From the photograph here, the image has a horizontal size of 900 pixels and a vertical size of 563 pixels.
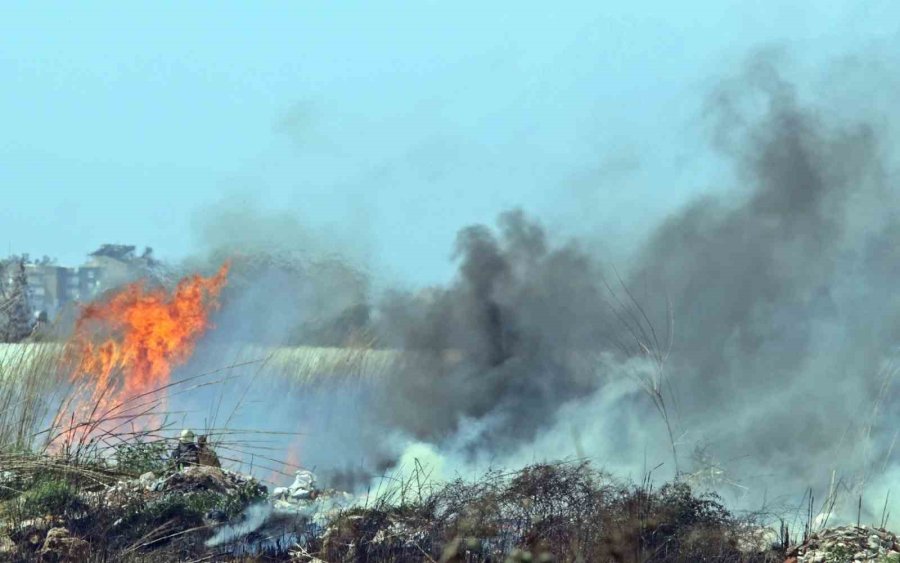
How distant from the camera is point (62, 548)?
30.5 ft

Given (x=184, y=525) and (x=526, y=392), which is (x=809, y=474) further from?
(x=184, y=525)

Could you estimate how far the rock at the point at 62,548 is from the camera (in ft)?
29.4

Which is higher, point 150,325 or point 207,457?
point 150,325

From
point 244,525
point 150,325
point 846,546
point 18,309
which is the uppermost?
point 18,309

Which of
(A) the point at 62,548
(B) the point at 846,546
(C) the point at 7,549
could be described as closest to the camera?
(C) the point at 7,549

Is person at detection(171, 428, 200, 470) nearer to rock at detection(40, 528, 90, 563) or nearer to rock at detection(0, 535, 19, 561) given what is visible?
rock at detection(40, 528, 90, 563)

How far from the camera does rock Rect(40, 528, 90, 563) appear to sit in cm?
897

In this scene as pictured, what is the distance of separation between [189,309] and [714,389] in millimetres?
11149

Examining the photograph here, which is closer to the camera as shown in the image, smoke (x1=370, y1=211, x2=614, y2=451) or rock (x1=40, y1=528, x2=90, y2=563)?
rock (x1=40, y1=528, x2=90, y2=563)

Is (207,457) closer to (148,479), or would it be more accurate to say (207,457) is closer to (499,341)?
(148,479)

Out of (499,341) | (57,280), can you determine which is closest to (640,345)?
(499,341)

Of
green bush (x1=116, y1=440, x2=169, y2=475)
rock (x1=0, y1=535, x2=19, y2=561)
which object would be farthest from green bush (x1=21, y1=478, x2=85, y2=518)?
green bush (x1=116, y1=440, x2=169, y2=475)

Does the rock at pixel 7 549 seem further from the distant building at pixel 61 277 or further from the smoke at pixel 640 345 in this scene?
the distant building at pixel 61 277

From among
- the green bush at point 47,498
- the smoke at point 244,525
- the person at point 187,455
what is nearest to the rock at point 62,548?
the green bush at point 47,498
